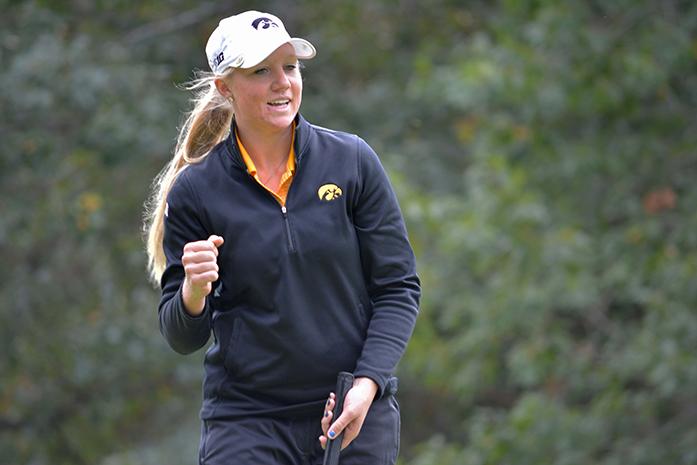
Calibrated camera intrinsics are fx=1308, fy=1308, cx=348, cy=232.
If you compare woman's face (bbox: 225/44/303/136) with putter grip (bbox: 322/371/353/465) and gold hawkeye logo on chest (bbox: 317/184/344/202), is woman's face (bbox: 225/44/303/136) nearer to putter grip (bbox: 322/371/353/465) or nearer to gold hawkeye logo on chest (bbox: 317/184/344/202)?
gold hawkeye logo on chest (bbox: 317/184/344/202)

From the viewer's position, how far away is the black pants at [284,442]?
3348 millimetres

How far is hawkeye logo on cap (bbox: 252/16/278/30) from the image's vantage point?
3369 millimetres

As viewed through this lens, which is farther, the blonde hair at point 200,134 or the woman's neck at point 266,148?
the blonde hair at point 200,134

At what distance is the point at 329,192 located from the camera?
3.42m

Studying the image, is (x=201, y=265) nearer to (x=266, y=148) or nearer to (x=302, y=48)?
(x=266, y=148)

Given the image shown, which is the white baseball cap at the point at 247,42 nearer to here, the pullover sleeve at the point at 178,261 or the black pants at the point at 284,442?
the pullover sleeve at the point at 178,261

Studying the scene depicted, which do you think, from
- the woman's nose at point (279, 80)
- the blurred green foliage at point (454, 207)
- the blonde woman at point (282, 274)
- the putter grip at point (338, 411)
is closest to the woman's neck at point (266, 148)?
the blonde woman at point (282, 274)

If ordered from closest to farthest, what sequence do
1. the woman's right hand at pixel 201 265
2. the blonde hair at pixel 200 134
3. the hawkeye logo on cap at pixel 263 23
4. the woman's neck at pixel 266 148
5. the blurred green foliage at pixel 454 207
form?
1. the woman's right hand at pixel 201 265
2. the hawkeye logo on cap at pixel 263 23
3. the woman's neck at pixel 266 148
4. the blonde hair at pixel 200 134
5. the blurred green foliage at pixel 454 207

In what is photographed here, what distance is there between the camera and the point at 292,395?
3.39m

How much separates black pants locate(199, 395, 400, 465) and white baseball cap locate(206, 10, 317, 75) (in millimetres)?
925

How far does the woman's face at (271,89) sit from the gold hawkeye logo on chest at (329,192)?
19 centimetres

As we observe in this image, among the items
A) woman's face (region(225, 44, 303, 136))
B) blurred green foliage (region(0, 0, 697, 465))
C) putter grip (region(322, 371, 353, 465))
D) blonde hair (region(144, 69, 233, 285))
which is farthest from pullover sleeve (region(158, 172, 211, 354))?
blurred green foliage (region(0, 0, 697, 465))

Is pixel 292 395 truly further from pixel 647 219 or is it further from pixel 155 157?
pixel 155 157

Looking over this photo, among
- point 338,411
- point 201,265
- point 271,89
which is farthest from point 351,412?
point 271,89
